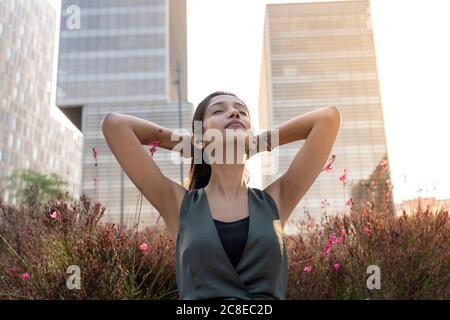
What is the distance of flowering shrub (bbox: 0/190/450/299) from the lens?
2.71m

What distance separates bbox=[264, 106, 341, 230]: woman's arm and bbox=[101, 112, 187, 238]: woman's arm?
0.32 meters

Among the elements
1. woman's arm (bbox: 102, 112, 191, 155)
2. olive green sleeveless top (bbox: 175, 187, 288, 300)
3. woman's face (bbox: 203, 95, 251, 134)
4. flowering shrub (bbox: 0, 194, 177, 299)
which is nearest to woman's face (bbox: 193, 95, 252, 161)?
woman's face (bbox: 203, 95, 251, 134)

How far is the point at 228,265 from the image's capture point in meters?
1.08

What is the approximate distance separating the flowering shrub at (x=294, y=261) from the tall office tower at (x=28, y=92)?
137 feet

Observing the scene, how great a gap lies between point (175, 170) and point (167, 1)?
66.2 feet

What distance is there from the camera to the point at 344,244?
10.2 feet

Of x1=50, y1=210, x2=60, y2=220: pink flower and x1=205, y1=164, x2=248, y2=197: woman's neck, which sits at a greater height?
x1=50, y1=210, x2=60, y2=220: pink flower

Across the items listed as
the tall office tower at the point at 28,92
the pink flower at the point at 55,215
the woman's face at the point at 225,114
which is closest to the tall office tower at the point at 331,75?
the tall office tower at the point at 28,92

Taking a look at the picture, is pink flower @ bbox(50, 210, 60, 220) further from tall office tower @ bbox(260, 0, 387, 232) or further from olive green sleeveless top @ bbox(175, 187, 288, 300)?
tall office tower @ bbox(260, 0, 387, 232)

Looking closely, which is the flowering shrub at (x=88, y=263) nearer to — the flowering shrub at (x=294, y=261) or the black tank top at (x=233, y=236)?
the flowering shrub at (x=294, y=261)

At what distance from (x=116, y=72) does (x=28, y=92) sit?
564 inches

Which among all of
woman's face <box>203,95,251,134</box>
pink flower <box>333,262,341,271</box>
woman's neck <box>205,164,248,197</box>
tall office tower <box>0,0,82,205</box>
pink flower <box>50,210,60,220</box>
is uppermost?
tall office tower <box>0,0,82,205</box>

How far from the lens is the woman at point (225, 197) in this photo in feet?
3.54
